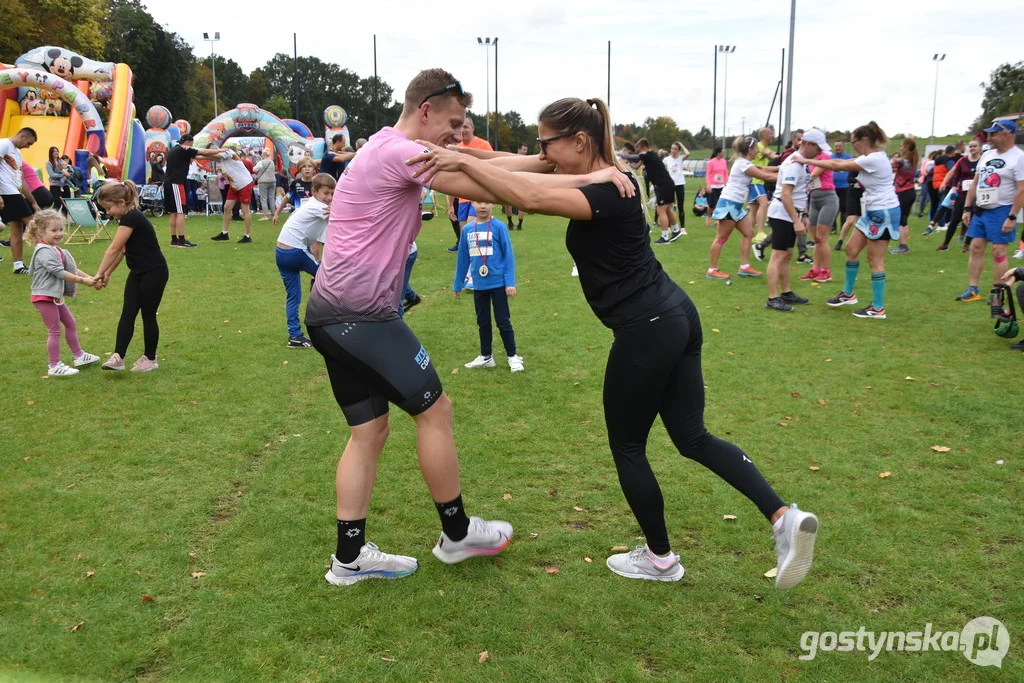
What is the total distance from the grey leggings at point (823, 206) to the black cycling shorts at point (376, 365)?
8.75 meters

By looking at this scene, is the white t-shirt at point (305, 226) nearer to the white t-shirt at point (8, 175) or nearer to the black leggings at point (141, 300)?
the black leggings at point (141, 300)

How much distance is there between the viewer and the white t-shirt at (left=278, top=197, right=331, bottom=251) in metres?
7.68

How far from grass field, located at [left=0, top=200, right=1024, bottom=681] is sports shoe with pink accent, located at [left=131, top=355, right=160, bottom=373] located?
0.15 m

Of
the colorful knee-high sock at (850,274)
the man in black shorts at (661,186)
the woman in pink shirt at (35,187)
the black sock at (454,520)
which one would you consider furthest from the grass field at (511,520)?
the man in black shorts at (661,186)

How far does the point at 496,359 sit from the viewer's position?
296 inches

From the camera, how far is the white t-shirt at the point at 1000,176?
28.5 ft

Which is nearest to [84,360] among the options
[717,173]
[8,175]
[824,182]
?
[8,175]

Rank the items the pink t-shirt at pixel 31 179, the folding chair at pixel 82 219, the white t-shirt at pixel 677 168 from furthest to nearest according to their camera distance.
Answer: the white t-shirt at pixel 677 168 < the folding chair at pixel 82 219 < the pink t-shirt at pixel 31 179

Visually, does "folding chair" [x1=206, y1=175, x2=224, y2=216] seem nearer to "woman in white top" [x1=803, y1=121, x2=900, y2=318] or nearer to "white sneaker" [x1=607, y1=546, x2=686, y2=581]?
"woman in white top" [x1=803, y1=121, x2=900, y2=318]

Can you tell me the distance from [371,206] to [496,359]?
4.47 metres

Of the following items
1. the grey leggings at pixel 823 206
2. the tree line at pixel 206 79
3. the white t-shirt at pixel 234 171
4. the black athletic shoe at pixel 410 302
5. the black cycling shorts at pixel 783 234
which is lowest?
the black athletic shoe at pixel 410 302

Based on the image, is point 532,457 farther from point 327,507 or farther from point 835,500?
point 835,500

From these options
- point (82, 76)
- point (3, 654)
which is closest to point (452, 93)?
point (3, 654)

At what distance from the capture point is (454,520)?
360 centimetres
